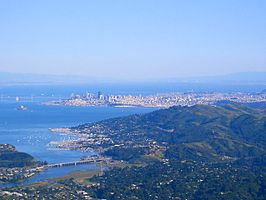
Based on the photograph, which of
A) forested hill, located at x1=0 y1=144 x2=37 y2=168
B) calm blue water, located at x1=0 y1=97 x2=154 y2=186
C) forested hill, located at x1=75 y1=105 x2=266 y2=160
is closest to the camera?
forested hill, located at x1=0 y1=144 x2=37 y2=168

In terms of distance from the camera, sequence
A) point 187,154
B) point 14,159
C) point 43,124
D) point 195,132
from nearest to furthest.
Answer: point 14,159 < point 187,154 < point 195,132 < point 43,124

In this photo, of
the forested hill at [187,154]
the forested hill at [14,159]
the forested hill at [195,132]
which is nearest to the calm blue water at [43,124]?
the forested hill at [14,159]

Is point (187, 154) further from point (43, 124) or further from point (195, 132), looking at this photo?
point (43, 124)

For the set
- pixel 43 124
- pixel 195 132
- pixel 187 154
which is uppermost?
pixel 195 132

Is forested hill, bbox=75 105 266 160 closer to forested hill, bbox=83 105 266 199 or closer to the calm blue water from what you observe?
forested hill, bbox=83 105 266 199

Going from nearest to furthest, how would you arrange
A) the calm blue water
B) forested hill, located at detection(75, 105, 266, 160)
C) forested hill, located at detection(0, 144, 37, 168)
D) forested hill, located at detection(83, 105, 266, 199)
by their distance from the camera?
1. forested hill, located at detection(83, 105, 266, 199)
2. forested hill, located at detection(0, 144, 37, 168)
3. the calm blue water
4. forested hill, located at detection(75, 105, 266, 160)

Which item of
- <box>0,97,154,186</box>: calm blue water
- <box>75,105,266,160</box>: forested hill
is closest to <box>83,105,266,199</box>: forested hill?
<box>75,105,266,160</box>: forested hill

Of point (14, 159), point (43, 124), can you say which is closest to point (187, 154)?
point (14, 159)

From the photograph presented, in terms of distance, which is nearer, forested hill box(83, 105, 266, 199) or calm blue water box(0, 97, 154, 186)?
forested hill box(83, 105, 266, 199)
